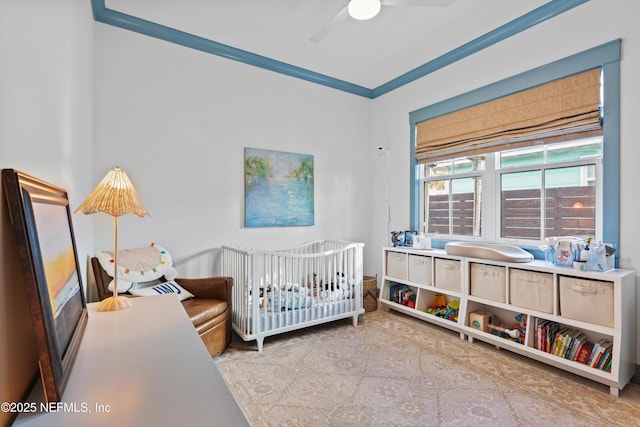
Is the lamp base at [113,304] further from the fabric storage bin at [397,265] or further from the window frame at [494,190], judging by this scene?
the window frame at [494,190]

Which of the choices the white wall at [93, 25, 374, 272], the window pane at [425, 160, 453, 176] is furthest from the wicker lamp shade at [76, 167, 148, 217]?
the window pane at [425, 160, 453, 176]

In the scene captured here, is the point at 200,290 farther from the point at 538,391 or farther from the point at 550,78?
the point at 550,78

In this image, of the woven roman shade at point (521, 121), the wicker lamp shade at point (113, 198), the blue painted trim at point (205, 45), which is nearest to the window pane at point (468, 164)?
the woven roman shade at point (521, 121)

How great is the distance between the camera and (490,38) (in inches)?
116

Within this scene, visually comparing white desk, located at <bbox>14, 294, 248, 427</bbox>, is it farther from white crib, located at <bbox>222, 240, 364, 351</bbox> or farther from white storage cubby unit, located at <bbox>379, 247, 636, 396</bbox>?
white storage cubby unit, located at <bbox>379, 247, 636, 396</bbox>

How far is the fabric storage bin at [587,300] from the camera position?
204cm

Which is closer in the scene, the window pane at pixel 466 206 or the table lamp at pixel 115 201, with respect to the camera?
the table lamp at pixel 115 201

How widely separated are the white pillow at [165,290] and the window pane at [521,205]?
297 cm

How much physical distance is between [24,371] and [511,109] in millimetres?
3526

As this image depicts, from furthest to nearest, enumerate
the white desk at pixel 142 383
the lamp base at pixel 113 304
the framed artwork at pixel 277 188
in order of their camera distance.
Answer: the framed artwork at pixel 277 188 → the lamp base at pixel 113 304 → the white desk at pixel 142 383

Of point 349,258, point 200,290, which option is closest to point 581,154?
point 349,258

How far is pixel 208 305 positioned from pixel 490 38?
11.4 feet

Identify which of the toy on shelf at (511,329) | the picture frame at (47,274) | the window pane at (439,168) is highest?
the window pane at (439,168)

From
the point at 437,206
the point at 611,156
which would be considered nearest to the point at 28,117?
the point at 611,156
